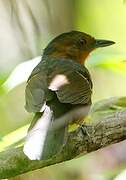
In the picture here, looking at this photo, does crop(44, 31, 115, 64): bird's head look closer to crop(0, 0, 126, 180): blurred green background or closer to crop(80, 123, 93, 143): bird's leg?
crop(0, 0, 126, 180): blurred green background

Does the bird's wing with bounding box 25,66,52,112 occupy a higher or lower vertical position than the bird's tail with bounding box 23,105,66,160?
higher

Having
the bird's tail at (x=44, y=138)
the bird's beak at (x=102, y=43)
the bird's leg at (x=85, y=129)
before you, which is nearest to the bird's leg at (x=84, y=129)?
the bird's leg at (x=85, y=129)

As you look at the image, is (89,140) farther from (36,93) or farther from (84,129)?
(36,93)

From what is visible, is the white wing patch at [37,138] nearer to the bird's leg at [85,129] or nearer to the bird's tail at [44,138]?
the bird's tail at [44,138]

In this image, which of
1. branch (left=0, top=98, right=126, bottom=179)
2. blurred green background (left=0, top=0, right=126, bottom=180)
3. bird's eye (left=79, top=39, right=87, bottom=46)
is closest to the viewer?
branch (left=0, top=98, right=126, bottom=179)

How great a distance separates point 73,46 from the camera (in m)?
2.28

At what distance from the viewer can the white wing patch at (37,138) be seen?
4.94 ft

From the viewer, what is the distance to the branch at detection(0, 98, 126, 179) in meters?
1.62

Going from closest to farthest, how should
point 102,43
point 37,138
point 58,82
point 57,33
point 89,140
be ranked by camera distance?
point 37,138 < point 89,140 < point 58,82 < point 102,43 < point 57,33

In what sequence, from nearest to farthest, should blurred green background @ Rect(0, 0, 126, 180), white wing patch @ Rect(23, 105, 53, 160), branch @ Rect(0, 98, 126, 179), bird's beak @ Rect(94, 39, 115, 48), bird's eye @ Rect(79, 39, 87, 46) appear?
white wing patch @ Rect(23, 105, 53, 160) → branch @ Rect(0, 98, 126, 179) → blurred green background @ Rect(0, 0, 126, 180) → bird's beak @ Rect(94, 39, 115, 48) → bird's eye @ Rect(79, 39, 87, 46)

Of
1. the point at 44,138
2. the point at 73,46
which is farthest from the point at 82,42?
the point at 44,138

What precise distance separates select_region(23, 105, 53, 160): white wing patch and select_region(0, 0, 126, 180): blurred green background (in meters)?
0.27

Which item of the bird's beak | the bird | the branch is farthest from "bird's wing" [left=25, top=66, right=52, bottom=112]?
the bird's beak

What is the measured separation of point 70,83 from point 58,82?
6 cm
